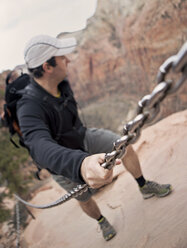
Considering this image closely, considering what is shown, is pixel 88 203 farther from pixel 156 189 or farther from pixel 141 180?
pixel 156 189

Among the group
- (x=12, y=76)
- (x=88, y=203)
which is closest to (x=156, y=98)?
(x=88, y=203)

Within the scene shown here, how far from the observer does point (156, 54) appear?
10.2 meters

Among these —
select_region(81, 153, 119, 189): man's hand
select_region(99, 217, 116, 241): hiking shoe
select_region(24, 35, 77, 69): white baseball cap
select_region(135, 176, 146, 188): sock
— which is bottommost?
select_region(99, 217, 116, 241): hiking shoe

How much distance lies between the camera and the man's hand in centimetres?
94

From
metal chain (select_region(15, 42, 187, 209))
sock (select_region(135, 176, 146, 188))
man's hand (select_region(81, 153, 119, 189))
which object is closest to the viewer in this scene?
metal chain (select_region(15, 42, 187, 209))

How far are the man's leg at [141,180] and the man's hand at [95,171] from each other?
103cm

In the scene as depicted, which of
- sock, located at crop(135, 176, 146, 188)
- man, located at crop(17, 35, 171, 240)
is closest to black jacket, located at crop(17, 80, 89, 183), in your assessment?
man, located at crop(17, 35, 171, 240)

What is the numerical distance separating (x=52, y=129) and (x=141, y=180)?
3.46 feet

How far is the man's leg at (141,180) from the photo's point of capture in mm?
2010

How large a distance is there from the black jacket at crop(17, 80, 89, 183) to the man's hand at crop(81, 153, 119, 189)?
0.14 ft

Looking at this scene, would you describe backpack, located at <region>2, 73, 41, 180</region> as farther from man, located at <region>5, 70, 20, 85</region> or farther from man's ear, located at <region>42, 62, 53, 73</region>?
man, located at <region>5, 70, 20, 85</region>

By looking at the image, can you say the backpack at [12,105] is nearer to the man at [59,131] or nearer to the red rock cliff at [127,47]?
the man at [59,131]

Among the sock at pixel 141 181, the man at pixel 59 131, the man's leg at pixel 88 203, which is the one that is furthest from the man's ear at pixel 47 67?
the sock at pixel 141 181

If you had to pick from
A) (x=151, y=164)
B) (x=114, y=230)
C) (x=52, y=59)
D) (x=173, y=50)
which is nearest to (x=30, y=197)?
(x=151, y=164)
